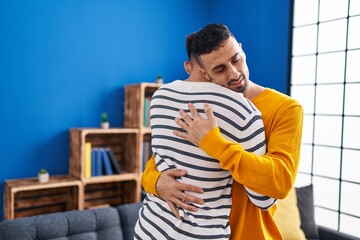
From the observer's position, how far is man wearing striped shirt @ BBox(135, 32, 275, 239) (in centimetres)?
92

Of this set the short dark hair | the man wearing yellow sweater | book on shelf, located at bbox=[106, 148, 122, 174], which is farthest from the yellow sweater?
book on shelf, located at bbox=[106, 148, 122, 174]

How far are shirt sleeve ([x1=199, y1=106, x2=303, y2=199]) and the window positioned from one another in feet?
7.25

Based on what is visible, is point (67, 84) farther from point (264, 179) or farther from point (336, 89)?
point (264, 179)

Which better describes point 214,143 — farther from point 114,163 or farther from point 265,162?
point 114,163

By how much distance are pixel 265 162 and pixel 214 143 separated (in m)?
0.14

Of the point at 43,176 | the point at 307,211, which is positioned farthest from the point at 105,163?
the point at 307,211

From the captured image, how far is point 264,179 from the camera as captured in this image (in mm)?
857

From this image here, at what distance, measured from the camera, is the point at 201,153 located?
96 centimetres

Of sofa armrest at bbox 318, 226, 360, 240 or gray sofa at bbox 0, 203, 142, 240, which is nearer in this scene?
gray sofa at bbox 0, 203, 142, 240

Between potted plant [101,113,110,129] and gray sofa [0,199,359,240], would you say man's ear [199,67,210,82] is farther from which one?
potted plant [101,113,110,129]

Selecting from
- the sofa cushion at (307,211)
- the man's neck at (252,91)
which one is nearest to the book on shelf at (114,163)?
the sofa cushion at (307,211)

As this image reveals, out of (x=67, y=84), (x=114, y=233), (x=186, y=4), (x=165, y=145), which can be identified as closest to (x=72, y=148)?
(x=67, y=84)

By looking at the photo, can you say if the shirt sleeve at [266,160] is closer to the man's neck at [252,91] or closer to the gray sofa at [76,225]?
the man's neck at [252,91]

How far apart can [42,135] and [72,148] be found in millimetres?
281
